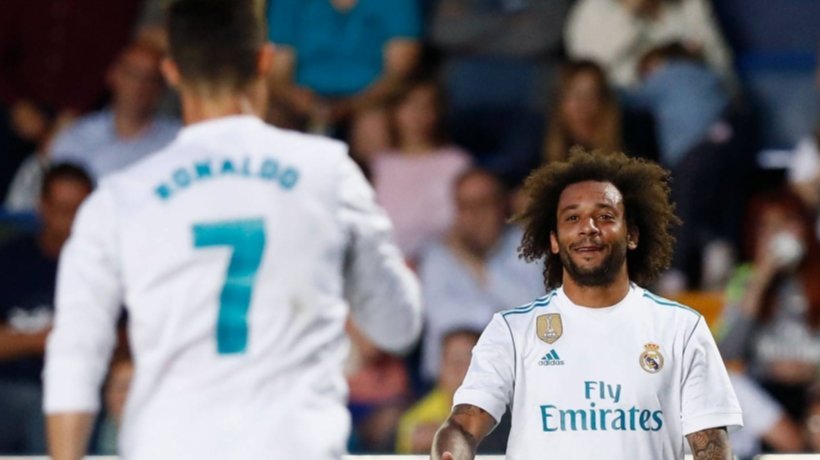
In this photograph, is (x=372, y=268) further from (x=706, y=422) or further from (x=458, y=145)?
(x=458, y=145)

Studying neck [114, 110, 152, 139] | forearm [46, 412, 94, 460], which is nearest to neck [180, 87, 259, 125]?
forearm [46, 412, 94, 460]

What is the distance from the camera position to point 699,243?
6.83 m

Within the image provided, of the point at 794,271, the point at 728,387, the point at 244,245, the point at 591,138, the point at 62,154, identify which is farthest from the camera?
the point at 62,154

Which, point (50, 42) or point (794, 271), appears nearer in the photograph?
point (794, 271)

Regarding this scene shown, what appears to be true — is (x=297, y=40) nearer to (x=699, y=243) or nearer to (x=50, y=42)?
(x=50, y=42)

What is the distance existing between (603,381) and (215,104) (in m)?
0.87

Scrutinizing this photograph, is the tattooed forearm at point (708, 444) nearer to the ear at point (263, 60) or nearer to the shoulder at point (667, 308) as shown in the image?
the shoulder at point (667, 308)

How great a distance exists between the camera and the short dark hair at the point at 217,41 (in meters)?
2.57

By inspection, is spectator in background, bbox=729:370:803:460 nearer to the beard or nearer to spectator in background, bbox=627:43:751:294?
spectator in background, bbox=627:43:751:294

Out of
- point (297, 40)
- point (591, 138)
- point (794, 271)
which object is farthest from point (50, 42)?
point (794, 271)

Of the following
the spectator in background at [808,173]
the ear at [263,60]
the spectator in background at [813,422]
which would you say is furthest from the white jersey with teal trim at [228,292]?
the spectator in background at [808,173]

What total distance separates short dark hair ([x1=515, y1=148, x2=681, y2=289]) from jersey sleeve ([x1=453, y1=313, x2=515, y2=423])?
202 millimetres

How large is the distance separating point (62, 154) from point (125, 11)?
0.83 m

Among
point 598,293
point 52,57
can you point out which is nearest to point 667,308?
point 598,293
